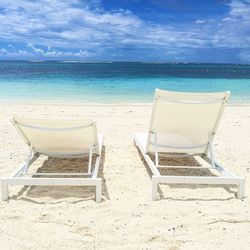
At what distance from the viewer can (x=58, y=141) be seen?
408 centimetres

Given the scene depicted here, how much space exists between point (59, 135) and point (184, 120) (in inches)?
54.4

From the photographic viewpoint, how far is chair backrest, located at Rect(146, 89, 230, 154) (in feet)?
13.1

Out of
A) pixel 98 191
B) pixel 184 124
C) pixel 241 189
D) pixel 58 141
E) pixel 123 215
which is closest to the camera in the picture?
pixel 123 215

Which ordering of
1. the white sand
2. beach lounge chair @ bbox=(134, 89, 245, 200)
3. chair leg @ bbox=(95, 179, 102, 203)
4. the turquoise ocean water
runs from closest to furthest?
1. the white sand
2. chair leg @ bbox=(95, 179, 102, 203)
3. beach lounge chair @ bbox=(134, 89, 245, 200)
4. the turquoise ocean water

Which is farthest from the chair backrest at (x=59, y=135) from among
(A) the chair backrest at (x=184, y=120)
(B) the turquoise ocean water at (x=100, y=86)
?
(B) the turquoise ocean water at (x=100, y=86)

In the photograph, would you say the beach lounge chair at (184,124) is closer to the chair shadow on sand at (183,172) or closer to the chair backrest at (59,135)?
the chair shadow on sand at (183,172)

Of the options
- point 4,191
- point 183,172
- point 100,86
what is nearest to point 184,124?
point 183,172

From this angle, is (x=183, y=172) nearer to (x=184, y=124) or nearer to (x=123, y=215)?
(x=184, y=124)

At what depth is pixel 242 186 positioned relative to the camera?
12.0 feet

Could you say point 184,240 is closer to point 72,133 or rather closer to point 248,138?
point 72,133

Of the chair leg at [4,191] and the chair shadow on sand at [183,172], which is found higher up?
the chair leg at [4,191]

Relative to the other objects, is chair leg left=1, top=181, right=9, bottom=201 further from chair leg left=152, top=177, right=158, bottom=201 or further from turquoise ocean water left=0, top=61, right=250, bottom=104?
turquoise ocean water left=0, top=61, right=250, bottom=104

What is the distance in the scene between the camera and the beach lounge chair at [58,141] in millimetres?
3482

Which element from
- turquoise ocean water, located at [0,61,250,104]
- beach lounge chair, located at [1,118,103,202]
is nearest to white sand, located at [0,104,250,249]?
beach lounge chair, located at [1,118,103,202]
